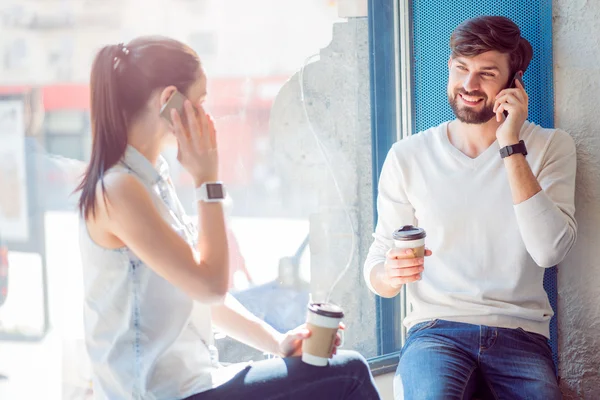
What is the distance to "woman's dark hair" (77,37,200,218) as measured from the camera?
1529 millimetres

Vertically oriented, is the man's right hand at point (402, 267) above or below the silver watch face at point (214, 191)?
below

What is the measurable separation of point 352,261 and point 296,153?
516mm

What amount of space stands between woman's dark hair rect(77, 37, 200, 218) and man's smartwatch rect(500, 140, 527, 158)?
3.32 feet

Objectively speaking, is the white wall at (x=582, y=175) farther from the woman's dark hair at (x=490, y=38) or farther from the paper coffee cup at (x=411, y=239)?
the paper coffee cup at (x=411, y=239)

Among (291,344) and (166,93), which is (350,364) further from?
(166,93)

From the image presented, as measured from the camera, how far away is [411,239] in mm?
1856

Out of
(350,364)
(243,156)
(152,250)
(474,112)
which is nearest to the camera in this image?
(152,250)

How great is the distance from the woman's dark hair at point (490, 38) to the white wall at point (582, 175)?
0.61 feet

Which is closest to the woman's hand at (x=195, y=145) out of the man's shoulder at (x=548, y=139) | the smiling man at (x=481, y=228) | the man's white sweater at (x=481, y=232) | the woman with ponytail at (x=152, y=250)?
the woman with ponytail at (x=152, y=250)

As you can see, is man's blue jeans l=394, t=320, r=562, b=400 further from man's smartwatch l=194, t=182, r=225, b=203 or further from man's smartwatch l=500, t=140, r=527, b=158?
man's smartwatch l=194, t=182, r=225, b=203

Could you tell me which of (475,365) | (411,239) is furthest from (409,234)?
(475,365)

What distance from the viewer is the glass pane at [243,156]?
203 cm

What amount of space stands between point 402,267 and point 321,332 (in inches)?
17.7

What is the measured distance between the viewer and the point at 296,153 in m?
2.62
